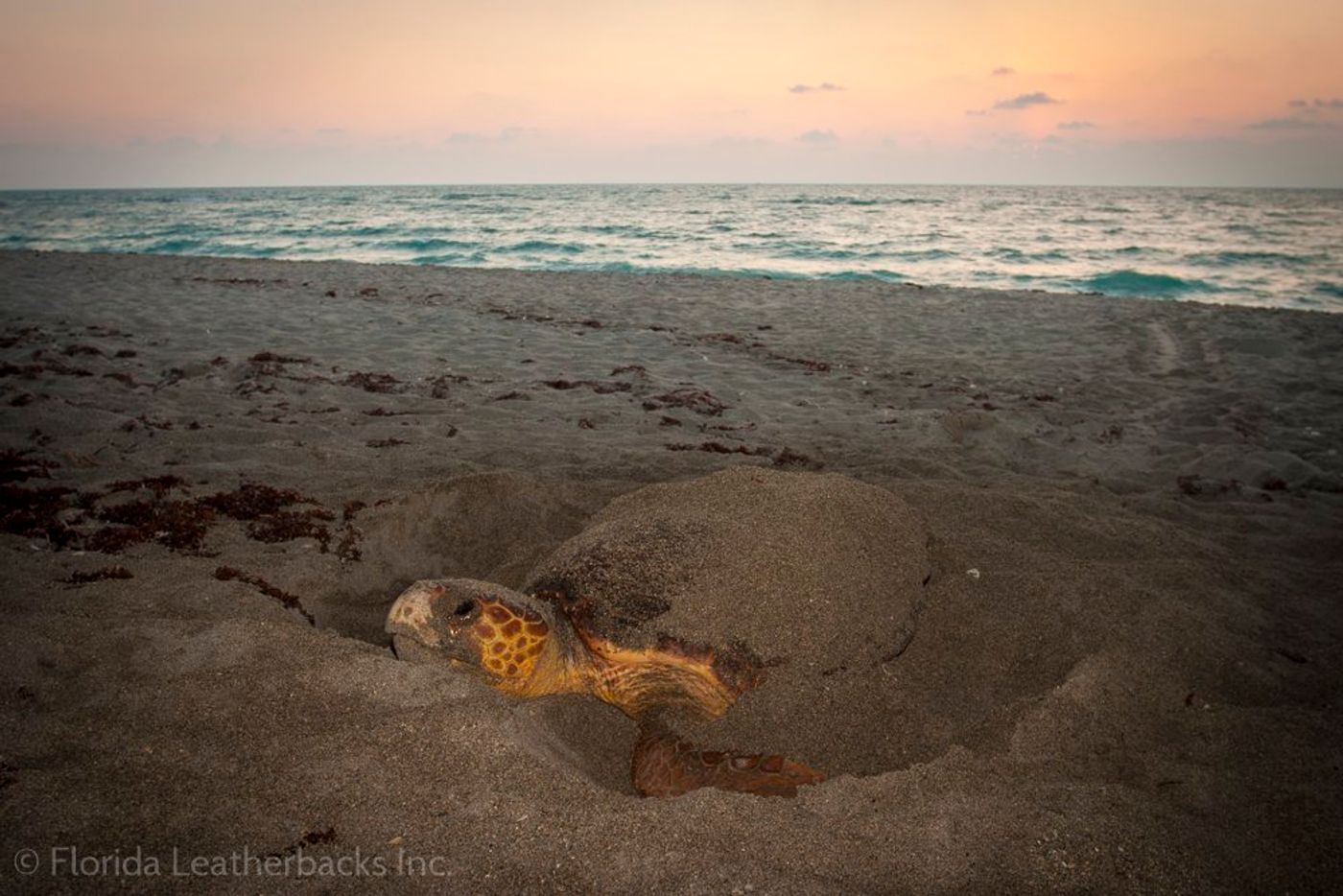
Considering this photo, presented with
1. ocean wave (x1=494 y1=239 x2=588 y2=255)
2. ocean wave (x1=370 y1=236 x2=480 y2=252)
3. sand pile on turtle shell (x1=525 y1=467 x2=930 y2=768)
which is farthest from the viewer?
ocean wave (x1=370 y1=236 x2=480 y2=252)

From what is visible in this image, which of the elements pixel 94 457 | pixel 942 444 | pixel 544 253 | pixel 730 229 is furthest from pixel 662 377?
pixel 730 229

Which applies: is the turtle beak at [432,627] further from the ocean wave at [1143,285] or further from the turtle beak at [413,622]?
the ocean wave at [1143,285]

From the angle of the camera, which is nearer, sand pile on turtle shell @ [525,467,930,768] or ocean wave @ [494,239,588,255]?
sand pile on turtle shell @ [525,467,930,768]

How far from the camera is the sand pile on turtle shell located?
282cm

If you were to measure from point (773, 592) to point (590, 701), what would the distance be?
0.95 meters

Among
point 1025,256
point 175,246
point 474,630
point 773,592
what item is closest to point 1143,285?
point 1025,256

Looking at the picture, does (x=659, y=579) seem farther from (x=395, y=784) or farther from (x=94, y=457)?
(x=94, y=457)

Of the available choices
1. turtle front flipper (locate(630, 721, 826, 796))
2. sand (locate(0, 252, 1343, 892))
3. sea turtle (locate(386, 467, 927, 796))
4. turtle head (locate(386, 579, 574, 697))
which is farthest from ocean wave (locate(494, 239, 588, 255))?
turtle front flipper (locate(630, 721, 826, 796))

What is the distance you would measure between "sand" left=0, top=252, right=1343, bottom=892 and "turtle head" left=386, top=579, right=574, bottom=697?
0.43 feet

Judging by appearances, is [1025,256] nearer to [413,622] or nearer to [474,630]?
[474,630]

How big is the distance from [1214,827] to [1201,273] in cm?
2290

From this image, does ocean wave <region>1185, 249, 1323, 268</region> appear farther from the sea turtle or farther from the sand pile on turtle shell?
the sea turtle

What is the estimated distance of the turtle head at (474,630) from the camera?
274 centimetres

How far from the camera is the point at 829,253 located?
23.6 metres
